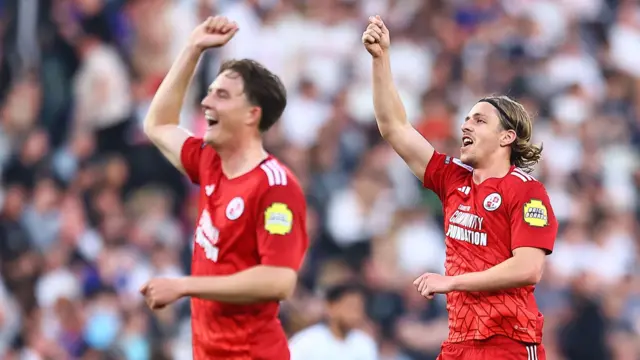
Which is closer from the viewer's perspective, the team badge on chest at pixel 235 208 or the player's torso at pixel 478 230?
the team badge on chest at pixel 235 208

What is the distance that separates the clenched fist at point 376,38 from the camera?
6.75 metres

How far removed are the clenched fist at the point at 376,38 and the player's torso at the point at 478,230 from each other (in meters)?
0.85

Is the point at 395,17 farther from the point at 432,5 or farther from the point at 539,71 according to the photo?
the point at 539,71

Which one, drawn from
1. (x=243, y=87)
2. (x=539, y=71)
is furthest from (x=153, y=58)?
(x=243, y=87)

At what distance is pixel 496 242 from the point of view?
6.49 m

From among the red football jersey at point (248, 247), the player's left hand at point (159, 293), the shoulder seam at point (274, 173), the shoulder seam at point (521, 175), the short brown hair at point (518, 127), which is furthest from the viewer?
the short brown hair at point (518, 127)

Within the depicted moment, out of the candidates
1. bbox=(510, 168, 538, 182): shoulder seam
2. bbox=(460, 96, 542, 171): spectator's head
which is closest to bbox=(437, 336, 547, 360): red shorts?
bbox=(510, 168, 538, 182): shoulder seam

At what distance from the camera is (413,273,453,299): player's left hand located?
6.05 meters

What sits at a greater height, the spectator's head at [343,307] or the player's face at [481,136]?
the player's face at [481,136]

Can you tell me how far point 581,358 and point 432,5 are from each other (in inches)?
213

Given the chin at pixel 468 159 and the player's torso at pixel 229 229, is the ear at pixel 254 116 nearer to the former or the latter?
the player's torso at pixel 229 229

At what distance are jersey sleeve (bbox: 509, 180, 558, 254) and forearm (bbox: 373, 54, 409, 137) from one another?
2.55 feet

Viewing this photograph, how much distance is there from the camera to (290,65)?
14648mm

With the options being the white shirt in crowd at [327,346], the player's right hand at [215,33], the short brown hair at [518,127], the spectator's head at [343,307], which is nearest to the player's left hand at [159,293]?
the player's right hand at [215,33]
